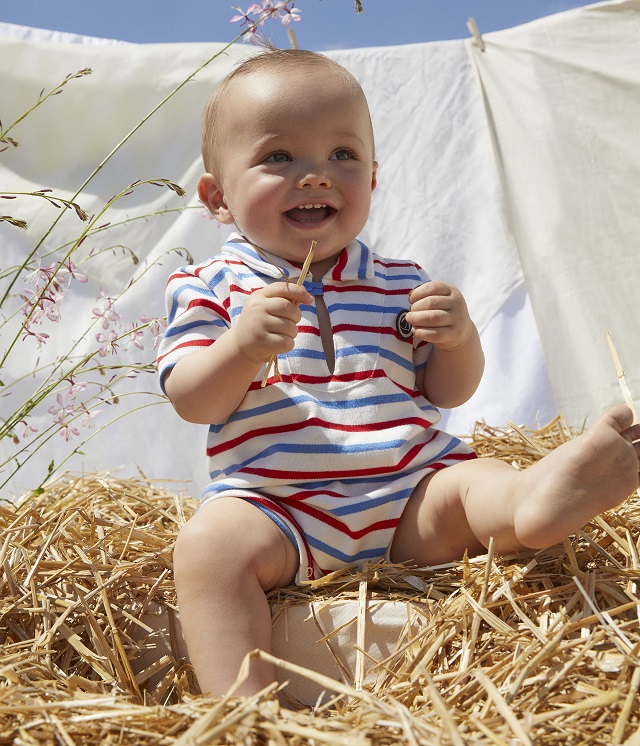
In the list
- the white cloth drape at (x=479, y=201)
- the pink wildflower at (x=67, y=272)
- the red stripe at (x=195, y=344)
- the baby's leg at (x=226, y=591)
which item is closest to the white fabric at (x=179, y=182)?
the white cloth drape at (x=479, y=201)

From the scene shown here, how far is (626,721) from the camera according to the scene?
2.19ft

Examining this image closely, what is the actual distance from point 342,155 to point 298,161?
62 mm

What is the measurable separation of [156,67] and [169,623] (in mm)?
1470

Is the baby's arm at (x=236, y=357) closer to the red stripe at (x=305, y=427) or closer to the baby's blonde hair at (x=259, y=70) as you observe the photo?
the red stripe at (x=305, y=427)

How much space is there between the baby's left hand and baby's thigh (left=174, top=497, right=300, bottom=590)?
0.27 m

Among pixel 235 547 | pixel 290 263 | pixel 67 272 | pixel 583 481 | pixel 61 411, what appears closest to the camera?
pixel 583 481

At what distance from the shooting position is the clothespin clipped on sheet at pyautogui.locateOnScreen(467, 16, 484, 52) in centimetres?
215

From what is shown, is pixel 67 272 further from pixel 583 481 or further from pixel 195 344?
pixel 583 481

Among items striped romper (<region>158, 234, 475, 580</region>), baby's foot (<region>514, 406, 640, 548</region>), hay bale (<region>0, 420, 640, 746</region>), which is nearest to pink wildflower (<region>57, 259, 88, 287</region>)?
striped romper (<region>158, 234, 475, 580</region>)

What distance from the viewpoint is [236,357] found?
98 cm

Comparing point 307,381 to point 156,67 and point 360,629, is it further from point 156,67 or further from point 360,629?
point 156,67

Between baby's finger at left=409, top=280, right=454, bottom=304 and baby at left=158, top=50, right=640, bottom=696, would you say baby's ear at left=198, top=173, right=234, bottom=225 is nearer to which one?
baby at left=158, top=50, right=640, bottom=696

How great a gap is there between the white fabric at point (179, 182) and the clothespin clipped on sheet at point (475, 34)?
0.04m

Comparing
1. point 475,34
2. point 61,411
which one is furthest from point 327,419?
point 475,34
